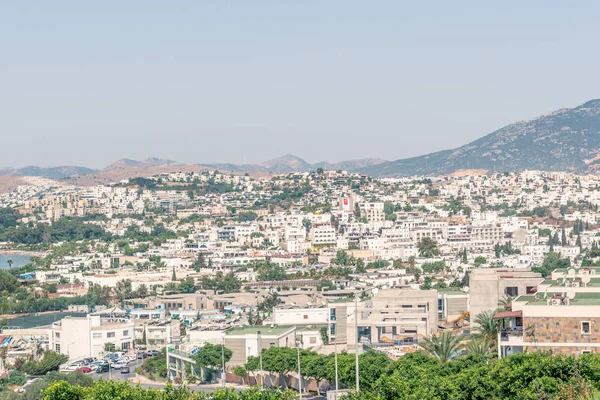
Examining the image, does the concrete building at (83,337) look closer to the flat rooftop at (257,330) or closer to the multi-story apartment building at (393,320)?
the flat rooftop at (257,330)

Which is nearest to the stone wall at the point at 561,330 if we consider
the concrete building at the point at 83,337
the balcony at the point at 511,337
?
the balcony at the point at 511,337

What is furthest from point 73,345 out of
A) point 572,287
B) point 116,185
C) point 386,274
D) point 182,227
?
point 116,185

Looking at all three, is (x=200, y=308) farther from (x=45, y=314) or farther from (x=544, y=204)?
(x=544, y=204)

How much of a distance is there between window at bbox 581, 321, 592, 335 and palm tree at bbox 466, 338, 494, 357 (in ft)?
7.23

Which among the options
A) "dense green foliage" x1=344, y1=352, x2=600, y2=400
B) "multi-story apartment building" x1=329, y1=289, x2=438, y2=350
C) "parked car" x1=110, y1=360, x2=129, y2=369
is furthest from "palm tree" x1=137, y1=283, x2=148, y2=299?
"dense green foliage" x1=344, y1=352, x2=600, y2=400

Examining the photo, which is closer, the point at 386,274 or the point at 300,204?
the point at 386,274

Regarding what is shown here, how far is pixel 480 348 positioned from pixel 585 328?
2821 millimetres

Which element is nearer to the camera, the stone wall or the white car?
the stone wall

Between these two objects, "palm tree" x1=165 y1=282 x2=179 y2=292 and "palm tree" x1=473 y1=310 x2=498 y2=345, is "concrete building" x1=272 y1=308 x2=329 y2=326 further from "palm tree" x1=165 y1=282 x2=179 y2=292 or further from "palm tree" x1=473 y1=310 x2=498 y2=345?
"palm tree" x1=165 y1=282 x2=179 y2=292

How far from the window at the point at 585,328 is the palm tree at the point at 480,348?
2204 mm

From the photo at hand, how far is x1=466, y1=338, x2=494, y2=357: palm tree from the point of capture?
20478 millimetres

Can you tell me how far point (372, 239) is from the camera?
2817 inches

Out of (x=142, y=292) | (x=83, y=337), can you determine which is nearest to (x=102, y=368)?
(x=83, y=337)

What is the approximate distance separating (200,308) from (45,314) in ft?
22.8
